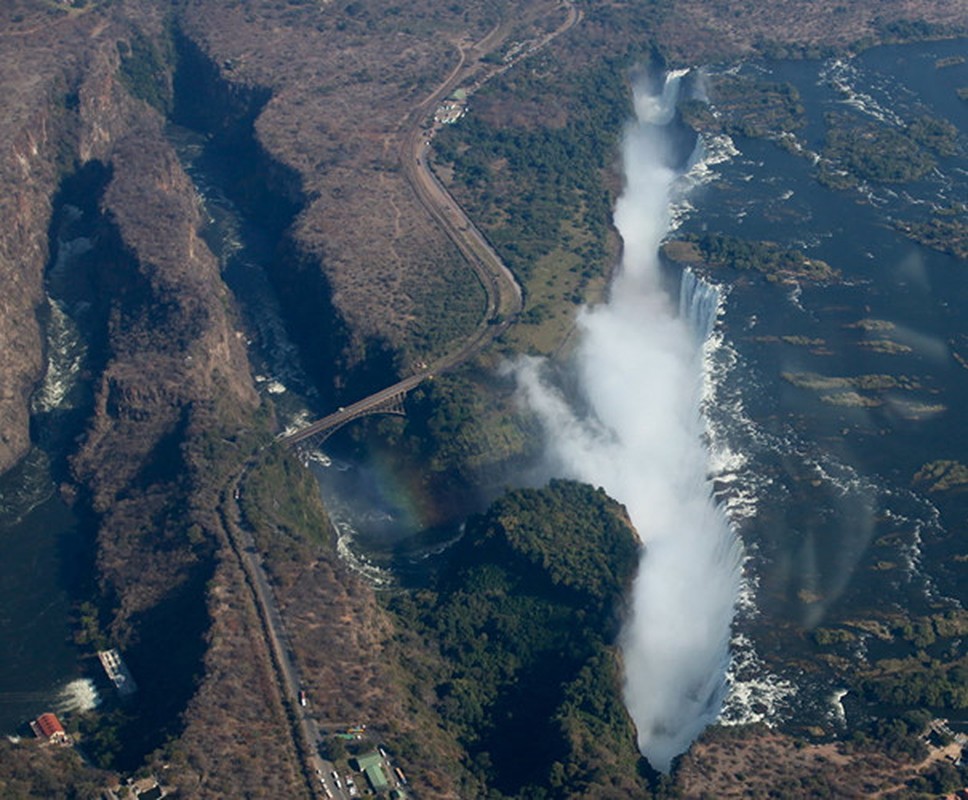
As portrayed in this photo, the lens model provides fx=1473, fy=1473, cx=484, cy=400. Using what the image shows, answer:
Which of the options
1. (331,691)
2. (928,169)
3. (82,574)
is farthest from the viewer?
(928,169)

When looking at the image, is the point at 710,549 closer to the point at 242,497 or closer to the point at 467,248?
the point at 242,497

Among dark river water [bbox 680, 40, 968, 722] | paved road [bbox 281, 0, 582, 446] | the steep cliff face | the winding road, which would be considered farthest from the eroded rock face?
dark river water [bbox 680, 40, 968, 722]

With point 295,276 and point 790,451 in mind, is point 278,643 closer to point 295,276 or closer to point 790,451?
point 790,451

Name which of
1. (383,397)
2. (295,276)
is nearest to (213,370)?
(383,397)

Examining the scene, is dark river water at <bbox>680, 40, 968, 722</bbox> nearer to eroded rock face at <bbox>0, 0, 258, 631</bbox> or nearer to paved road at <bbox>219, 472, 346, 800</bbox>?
paved road at <bbox>219, 472, 346, 800</bbox>

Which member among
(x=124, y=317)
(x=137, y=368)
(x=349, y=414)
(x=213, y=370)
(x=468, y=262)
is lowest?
(x=468, y=262)

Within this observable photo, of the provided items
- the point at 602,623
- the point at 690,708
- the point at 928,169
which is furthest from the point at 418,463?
the point at 928,169
